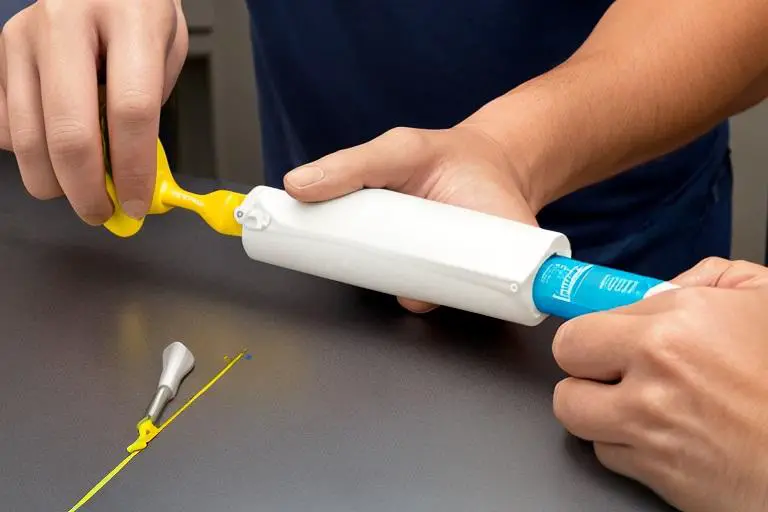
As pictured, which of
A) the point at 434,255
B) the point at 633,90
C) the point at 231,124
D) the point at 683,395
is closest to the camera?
the point at 683,395

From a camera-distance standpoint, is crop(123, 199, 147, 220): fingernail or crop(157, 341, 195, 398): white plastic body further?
crop(123, 199, 147, 220): fingernail

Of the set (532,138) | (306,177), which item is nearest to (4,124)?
(306,177)

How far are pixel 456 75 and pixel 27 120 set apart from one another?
401mm

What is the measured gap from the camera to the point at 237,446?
0.43 metres

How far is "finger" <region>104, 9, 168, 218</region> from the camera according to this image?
58 cm

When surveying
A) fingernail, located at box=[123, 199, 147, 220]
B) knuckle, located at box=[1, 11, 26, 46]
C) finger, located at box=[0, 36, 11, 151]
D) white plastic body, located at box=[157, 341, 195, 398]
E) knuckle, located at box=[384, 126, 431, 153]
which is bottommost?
white plastic body, located at box=[157, 341, 195, 398]

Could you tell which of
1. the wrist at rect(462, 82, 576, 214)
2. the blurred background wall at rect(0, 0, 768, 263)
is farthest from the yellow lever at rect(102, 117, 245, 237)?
the blurred background wall at rect(0, 0, 768, 263)

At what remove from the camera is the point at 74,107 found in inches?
22.7

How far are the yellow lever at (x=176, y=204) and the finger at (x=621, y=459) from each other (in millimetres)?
278

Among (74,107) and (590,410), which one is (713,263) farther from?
(74,107)

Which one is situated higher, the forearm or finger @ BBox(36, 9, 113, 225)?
finger @ BBox(36, 9, 113, 225)

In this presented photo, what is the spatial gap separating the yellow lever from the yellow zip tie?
11 cm

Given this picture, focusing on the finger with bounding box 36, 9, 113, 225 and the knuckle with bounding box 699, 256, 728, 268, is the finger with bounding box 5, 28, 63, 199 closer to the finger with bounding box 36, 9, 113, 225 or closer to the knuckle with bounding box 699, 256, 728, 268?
the finger with bounding box 36, 9, 113, 225

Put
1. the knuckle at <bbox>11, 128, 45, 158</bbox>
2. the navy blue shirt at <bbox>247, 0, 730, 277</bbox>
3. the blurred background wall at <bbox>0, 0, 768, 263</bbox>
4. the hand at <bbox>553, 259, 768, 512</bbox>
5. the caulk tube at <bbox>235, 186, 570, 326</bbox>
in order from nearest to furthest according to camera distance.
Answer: the hand at <bbox>553, 259, 768, 512</bbox> < the caulk tube at <bbox>235, 186, 570, 326</bbox> < the knuckle at <bbox>11, 128, 45, 158</bbox> < the navy blue shirt at <bbox>247, 0, 730, 277</bbox> < the blurred background wall at <bbox>0, 0, 768, 263</bbox>
